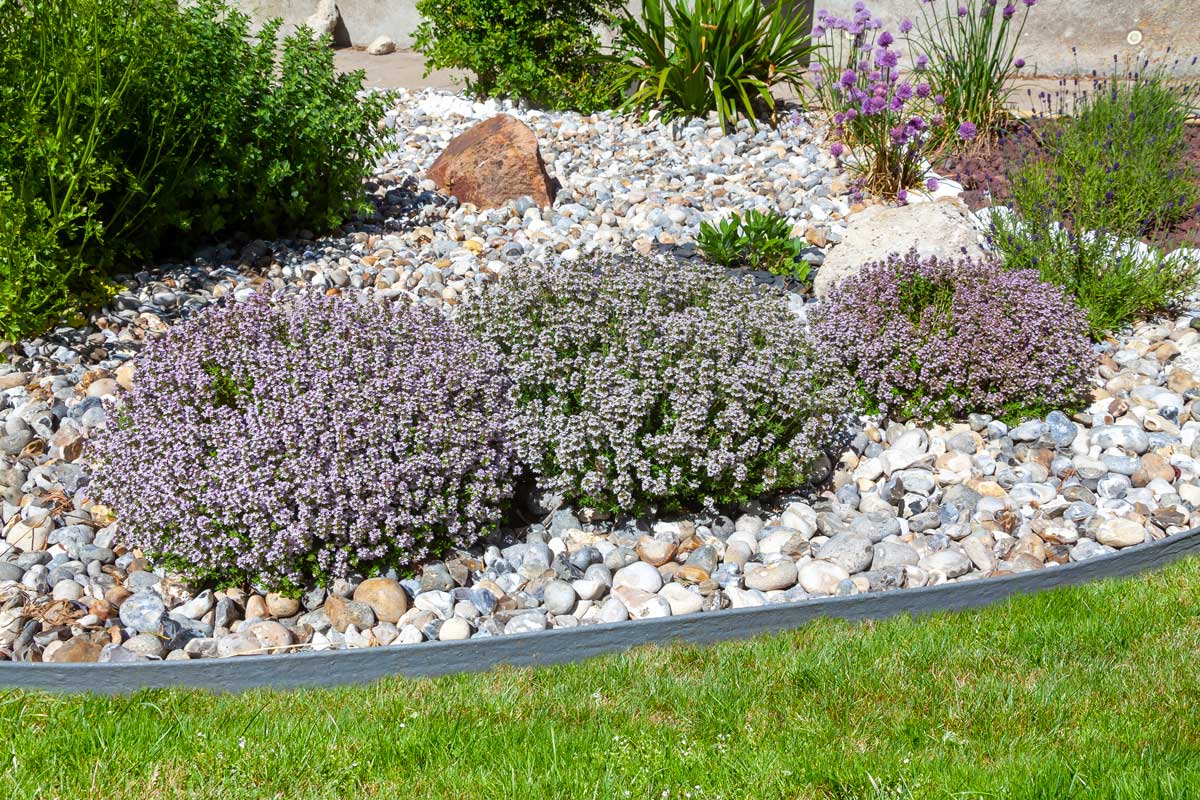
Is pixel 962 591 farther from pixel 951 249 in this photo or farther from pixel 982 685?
pixel 951 249

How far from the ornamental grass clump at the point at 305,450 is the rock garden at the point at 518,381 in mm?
16

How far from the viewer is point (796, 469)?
3.98 metres

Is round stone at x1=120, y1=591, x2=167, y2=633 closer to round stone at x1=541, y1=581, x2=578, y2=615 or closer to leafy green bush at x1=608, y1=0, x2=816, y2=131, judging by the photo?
round stone at x1=541, y1=581, x2=578, y2=615

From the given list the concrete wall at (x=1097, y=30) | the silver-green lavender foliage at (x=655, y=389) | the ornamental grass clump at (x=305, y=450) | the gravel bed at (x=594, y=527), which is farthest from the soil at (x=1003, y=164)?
the ornamental grass clump at (x=305, y=450)

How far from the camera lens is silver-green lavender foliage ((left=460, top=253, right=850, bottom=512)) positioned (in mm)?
3838

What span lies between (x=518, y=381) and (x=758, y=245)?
2065 millimetres

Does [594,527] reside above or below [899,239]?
below

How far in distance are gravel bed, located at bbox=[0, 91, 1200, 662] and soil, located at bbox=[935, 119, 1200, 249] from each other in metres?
1.34

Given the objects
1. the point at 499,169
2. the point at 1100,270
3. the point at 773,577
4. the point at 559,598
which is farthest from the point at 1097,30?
the point at 559,598

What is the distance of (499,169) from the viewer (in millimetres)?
6730

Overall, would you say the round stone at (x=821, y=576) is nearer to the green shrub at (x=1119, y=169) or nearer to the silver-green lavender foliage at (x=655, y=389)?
the silver-green lavender foliage at (x=655, y=389)

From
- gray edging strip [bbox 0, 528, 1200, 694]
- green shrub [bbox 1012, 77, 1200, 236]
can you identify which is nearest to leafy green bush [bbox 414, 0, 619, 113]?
green shrub [bbox 1012, 77, 1200, 236]

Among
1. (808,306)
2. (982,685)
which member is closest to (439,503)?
(982,685)

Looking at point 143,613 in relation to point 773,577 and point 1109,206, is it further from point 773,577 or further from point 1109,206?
point 1109,206
